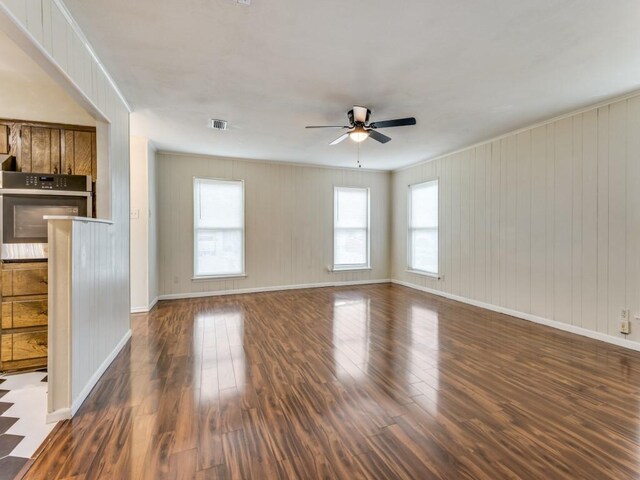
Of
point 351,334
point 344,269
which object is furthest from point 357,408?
point 344,269

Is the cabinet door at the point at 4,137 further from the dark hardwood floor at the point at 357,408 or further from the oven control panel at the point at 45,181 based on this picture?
the dark hardwood floor at the point at 357,408

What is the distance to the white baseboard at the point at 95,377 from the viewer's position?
6.83 ft

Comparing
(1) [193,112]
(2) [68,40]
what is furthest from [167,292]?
(2) [68,40]

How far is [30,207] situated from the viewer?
269 cm

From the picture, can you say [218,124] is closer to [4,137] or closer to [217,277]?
[4,137]

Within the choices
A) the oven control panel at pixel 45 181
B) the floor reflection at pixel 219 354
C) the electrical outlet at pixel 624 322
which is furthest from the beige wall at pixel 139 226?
the electrical outlet at pixel 624 322

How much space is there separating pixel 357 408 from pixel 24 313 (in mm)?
2946

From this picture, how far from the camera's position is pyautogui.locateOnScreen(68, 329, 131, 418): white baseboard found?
6.83ft

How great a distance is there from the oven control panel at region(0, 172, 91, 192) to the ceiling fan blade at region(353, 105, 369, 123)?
281 cm

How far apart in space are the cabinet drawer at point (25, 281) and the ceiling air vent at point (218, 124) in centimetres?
240

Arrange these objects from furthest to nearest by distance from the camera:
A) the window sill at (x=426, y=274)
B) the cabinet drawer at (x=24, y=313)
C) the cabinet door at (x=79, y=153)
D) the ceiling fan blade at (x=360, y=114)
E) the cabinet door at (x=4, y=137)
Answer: the window sill at (x=426, y=274) < the ceiling fan blade at (x=360, y=114) < the cabinet door at (x=79, y=153) < the cabinet door at (x=4, y=137) < the cabinet drawer at (x=24, y=313)

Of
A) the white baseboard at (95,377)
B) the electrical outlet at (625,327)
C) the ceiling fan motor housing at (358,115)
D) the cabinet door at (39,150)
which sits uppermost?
the ceiling fan motor housing at (358,115)

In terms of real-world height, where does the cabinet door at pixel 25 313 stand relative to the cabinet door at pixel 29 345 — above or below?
above

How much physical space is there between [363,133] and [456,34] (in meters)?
1.42
